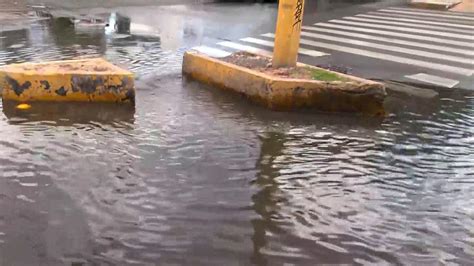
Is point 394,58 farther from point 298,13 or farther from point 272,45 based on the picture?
point 298,13

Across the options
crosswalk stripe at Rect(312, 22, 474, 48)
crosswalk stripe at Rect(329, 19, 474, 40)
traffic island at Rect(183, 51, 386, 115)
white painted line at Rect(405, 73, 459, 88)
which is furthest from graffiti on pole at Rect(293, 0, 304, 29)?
crosswalk stripe at Rect(329, 19, 474, 40)

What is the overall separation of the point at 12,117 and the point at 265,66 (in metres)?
3.28

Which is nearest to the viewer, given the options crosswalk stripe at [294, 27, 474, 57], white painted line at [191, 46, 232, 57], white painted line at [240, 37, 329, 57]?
white painted line at [191, 46, 232, 57]

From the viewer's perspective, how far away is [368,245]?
3855 millimetres

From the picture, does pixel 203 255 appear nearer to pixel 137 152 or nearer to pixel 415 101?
pixel 137 152

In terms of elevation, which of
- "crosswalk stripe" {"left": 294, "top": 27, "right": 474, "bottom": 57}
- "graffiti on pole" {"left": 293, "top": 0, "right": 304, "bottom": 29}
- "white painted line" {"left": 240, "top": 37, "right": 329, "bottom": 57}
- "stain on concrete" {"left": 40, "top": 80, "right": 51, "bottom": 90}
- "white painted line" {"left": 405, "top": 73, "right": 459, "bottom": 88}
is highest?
→ "graffiti on pole" {"left": 293, "top": 0, "right": 304, "bottom": 29}

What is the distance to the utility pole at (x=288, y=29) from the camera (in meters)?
7.25

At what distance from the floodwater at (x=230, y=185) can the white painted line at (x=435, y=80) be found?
4.96ft

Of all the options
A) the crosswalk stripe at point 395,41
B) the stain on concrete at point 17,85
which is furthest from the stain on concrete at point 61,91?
the crosswalk stripe at point 395,41

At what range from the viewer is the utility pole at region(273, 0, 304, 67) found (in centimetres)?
725

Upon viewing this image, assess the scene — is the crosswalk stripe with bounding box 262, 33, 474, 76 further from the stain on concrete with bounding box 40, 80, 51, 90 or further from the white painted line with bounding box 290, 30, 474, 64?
the stain on concrete with bounding box 40, 80, 51, 90

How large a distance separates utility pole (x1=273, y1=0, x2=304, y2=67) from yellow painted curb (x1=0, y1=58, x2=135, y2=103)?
200cm

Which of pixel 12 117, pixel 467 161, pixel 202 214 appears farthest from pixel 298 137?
pixel 12 117

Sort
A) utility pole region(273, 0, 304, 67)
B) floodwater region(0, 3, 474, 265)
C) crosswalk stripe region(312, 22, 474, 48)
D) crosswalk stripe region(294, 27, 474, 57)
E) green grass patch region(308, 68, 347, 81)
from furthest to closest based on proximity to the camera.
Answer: crosswalk stripe region(312, 22, 474, 48)
crosswalk stripe region(294, 27, 474, 57)
utility pole region(273, 0, 304, 67)
green grass patch region(308, 68, 347, 81)
floodwater region(0, 3, 474, 265)
